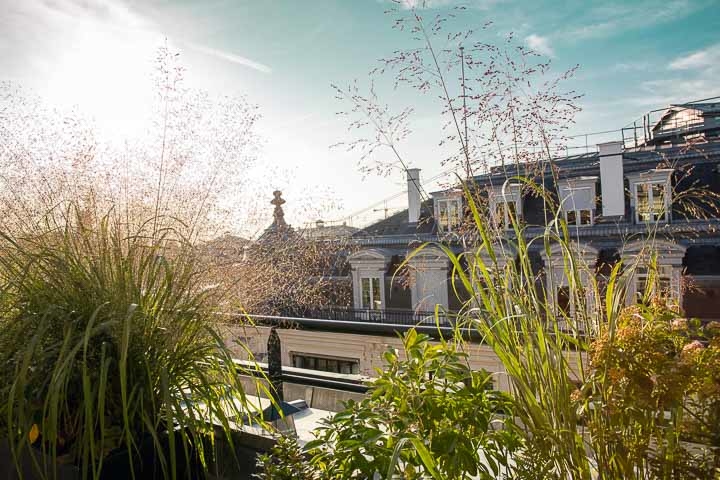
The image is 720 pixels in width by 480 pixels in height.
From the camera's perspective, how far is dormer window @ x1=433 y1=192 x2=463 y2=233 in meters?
1.47

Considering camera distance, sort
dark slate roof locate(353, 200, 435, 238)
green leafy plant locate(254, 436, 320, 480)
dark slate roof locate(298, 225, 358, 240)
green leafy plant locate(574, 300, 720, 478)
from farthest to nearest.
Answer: dark slate roof locate(353, 200, 435, 238) → dark slate roof locate(298, 225, 358, 240) → green leafy plant locate(254, 436, 320, 480) → green leafy plant locate(574, 300, 720, 478)

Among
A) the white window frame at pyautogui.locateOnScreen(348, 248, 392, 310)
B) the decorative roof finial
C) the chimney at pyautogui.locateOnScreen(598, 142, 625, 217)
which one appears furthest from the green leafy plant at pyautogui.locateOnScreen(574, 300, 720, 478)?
the white window frame at pyautogui.locateOnScreen(348, 248, 392, 310)

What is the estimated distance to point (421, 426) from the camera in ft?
2.95

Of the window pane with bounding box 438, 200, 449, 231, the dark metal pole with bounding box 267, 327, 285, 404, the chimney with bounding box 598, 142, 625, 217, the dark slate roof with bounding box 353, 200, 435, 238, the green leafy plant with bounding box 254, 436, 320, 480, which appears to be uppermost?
the chimney with bounding box 598, 142, 625, 217

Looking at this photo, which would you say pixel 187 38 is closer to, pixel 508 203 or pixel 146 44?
pixel 146 44

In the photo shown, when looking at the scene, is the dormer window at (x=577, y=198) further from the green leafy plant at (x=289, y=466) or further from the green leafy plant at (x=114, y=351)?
the green leafy plant at (x=114, y=351)

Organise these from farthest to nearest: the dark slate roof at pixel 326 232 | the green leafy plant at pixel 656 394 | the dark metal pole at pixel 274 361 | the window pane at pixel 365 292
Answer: the window pane at pixel 365 292 < the dark slate roof at pixel 326 232 < the dark metal pole at pixel 274 361 < the green leafy plant at pixel 656 394

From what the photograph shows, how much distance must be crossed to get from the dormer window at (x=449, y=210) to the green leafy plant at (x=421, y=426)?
498 mm

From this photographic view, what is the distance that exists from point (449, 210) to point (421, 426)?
0.78m

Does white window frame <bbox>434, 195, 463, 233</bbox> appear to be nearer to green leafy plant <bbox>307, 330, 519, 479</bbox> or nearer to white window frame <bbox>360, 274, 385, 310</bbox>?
green leafy plant <bbox>307, 330, 519, 479</bbox>

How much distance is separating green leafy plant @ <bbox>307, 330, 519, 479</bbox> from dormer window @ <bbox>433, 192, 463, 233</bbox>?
498 mm

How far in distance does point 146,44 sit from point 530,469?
2.21 metres

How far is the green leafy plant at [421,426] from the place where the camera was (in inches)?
33.0

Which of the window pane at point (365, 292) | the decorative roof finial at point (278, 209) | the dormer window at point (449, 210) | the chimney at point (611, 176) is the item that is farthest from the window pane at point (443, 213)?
the window pane at point (365, 292)
